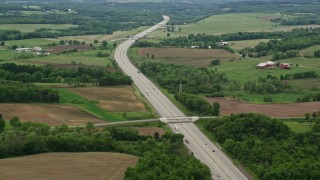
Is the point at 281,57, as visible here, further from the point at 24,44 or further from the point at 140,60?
the point at 24,44

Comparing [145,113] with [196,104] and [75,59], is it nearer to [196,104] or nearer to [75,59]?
[196,104]

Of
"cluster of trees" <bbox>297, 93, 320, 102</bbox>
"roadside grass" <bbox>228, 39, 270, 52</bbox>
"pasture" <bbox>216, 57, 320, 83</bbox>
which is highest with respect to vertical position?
"roadside grass" <bbox>228, 39, 270, 52</bbox>

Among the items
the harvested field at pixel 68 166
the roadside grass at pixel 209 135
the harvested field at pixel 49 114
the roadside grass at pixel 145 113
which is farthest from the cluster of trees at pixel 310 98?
the harvested field at pixel 68 166

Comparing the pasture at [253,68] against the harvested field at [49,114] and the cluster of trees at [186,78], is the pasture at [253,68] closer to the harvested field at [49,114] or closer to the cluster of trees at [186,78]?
the cluster of trees at [186,78]

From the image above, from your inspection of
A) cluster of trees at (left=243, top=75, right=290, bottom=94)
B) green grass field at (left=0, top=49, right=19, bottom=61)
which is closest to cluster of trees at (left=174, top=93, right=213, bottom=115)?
cluster of trees at (left=243, top=75, right=290, bottom=94)

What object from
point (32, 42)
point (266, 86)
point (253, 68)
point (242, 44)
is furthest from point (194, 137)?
point (32, 42)

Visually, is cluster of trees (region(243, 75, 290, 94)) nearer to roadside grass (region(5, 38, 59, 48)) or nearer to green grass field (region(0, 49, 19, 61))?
green grass field (region(0, 49, 19, 61))

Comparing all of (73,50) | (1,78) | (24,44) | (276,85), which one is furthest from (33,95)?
(24,44)

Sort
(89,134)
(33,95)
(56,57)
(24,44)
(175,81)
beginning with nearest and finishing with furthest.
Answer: (89,134)
(33,95)
(175,81)
(56,57)
(24,44)

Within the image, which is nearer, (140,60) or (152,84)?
(152,84)
